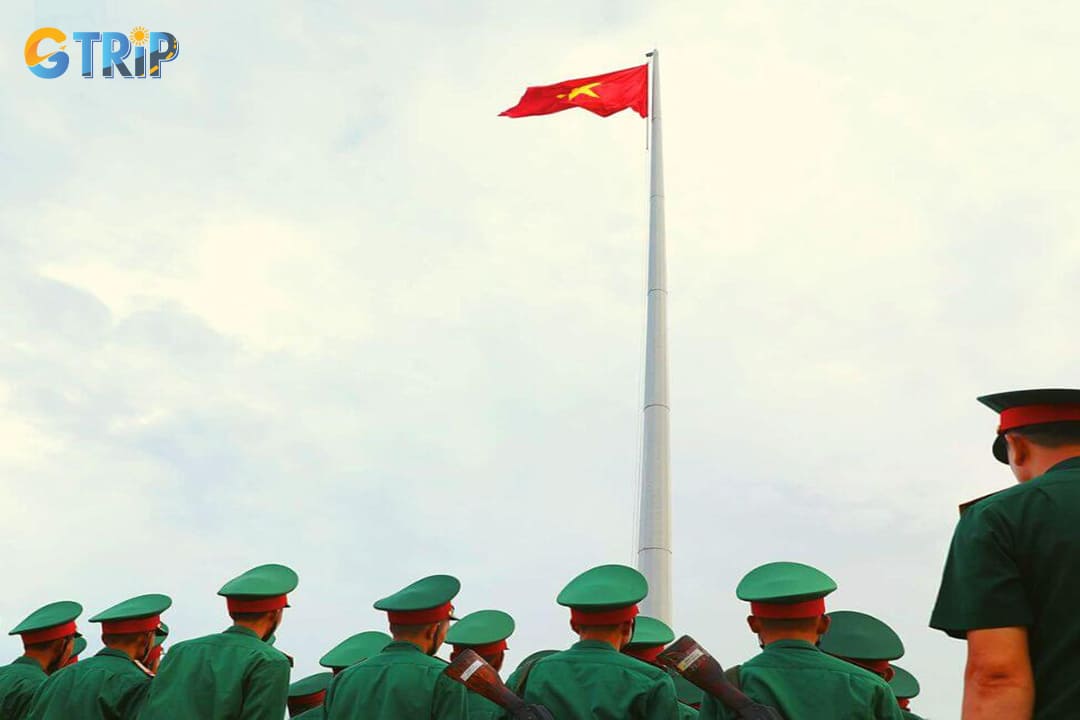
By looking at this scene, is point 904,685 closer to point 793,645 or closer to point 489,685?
point 793,645

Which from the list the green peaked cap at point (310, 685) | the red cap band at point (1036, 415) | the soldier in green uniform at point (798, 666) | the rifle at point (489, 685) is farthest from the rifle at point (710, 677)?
the green peaked cap at point (310, 685)

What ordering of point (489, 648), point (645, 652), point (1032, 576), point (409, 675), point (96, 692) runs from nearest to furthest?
point (1032, 576) → point (409, 675) → point (96, 692) → point (645, 652) → point (489, 648)

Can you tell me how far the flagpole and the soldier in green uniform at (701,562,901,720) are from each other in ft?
35.4

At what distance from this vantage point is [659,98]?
23.9 metres

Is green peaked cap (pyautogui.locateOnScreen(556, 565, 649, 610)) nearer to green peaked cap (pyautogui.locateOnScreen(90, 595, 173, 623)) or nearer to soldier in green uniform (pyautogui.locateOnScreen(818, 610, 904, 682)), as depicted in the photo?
soldier in green uniform (pyautogui.locateOnScreen(818, 610, 904, 682))

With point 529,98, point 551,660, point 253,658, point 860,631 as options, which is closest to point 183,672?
point 253,658

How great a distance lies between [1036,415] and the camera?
3.60 metres

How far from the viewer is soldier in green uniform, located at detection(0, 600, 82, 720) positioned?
7863 millimetres

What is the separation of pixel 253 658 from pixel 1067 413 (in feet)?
14.8

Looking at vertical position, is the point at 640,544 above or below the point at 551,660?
above

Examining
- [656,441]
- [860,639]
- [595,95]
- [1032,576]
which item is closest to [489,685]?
[860,639]

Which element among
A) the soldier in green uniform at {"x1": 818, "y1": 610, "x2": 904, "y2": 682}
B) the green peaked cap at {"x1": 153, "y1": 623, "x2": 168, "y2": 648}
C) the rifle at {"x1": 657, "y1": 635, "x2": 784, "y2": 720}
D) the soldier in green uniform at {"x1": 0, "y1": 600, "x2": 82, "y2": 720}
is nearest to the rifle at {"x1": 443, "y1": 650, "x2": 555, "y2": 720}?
the rifle at {"x1": 657, "y1": 635, "x2": 784, "y2": 720}

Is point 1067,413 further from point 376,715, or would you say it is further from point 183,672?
point 183,672

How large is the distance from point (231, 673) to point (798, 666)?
308cm
